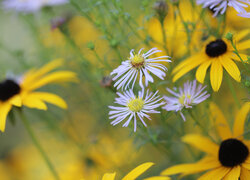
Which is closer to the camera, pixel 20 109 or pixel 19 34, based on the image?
pixel 20 109

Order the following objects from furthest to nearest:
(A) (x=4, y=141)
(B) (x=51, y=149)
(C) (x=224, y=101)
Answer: (A) (x=4, y=141) < (B) (x=51, y=149) < (C) (x=224, y=101)

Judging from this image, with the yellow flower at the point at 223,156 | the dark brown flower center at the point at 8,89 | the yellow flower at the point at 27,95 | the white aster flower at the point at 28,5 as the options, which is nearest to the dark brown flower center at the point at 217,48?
the yellow flower at the point at 223,156

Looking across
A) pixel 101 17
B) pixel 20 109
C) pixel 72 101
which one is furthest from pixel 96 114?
pixel 101 17

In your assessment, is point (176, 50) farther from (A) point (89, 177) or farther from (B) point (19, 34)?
(B) point (19, 34)

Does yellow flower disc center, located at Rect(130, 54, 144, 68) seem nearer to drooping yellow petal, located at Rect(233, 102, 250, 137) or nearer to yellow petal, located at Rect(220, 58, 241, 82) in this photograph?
yellow petal, located at Rect(220, 58, 241, 82)

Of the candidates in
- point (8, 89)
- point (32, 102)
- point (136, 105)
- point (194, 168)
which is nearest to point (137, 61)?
point (136, 105)

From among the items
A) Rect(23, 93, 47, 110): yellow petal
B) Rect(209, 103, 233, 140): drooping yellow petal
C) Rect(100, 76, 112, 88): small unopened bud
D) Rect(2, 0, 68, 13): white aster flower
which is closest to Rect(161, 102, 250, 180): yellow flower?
Rect(209, 103, 233, 140): drooping yellow petal

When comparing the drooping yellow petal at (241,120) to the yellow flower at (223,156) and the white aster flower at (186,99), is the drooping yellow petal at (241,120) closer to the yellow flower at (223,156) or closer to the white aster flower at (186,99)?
the yellow flower at (223,156)
